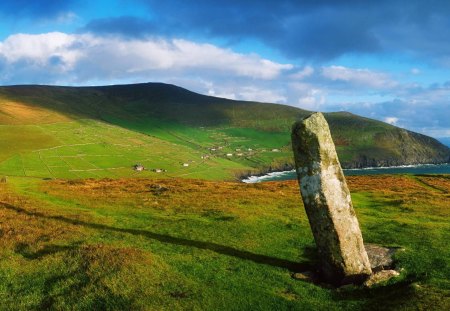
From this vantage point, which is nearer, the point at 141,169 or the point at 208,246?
the point at 208,246

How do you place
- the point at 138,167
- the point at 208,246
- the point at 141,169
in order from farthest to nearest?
the point at 141,169
the point at 138,167
the point at 208,246

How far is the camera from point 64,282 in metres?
16.7

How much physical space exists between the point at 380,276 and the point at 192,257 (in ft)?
29.0

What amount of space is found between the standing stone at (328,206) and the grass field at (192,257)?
4.66 ft

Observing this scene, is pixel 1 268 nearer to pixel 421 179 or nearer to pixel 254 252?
pixel 254 252

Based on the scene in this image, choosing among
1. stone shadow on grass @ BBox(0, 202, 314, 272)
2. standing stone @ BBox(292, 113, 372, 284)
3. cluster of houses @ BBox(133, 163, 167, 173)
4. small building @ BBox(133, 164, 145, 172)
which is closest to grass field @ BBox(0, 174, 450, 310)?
stone shadow on grass @ BBox(0, 202, 314, 272)

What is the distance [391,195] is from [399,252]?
2796cm

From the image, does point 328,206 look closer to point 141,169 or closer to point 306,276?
point 306,276

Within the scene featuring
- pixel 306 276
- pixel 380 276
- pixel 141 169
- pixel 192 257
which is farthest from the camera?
pixel 141 169

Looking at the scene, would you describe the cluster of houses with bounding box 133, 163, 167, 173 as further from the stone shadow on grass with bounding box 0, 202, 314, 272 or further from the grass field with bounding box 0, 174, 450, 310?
the stone shadow on grass with bounding box 0, 202, 314, 272

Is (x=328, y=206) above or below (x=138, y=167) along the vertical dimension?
above

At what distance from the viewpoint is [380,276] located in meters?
18.1

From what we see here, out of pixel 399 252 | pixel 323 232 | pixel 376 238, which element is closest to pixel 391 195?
pixel 376 238

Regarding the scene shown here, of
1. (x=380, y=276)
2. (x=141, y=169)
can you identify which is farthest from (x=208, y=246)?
(x=141, y=169)
